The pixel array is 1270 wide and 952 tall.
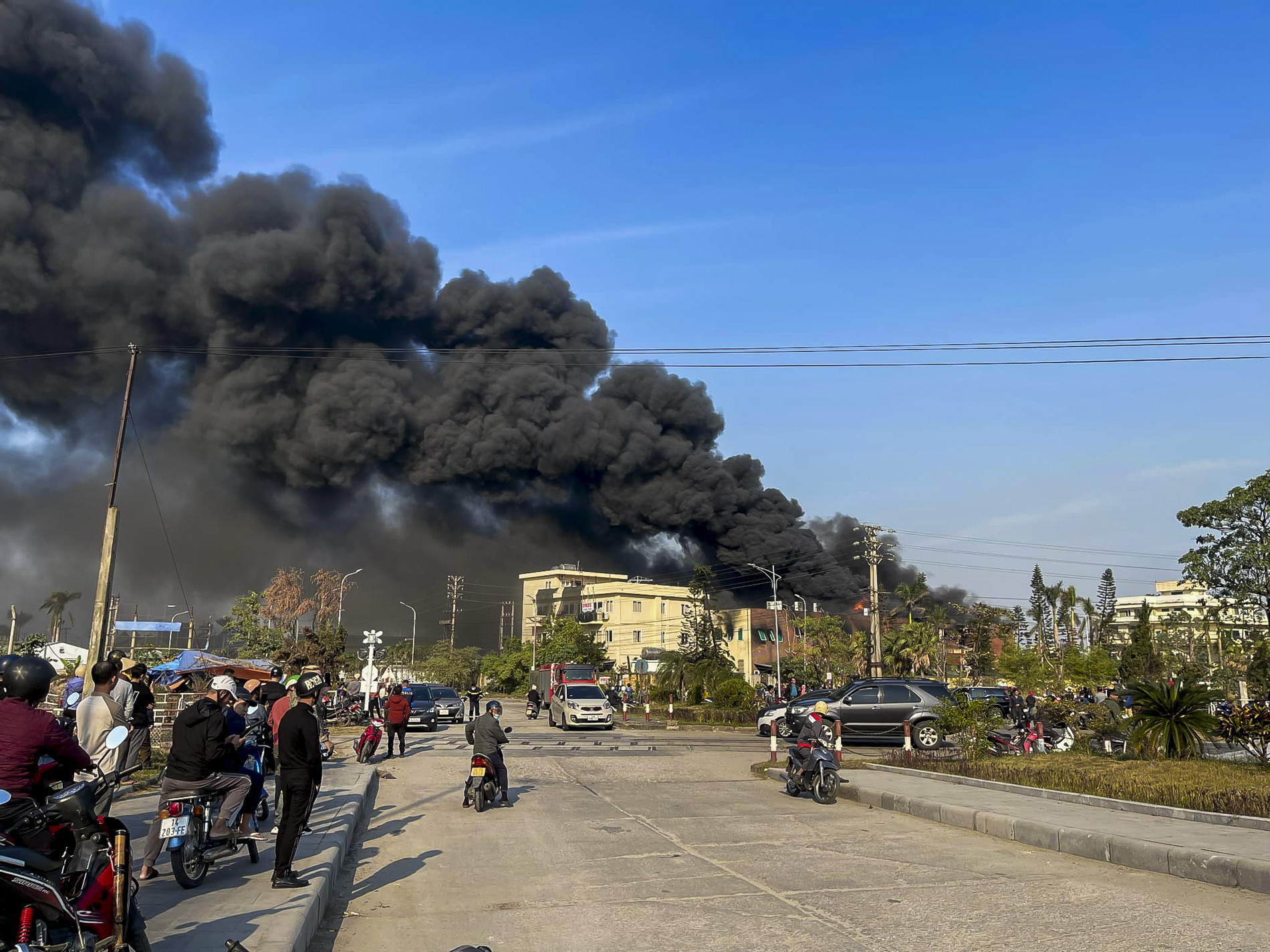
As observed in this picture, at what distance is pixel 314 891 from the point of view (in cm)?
667

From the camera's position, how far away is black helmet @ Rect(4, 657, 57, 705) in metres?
4.66

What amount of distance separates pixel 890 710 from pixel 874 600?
64.0 feet

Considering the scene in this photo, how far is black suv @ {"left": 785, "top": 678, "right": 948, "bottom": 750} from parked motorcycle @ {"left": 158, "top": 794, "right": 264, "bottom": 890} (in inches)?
583

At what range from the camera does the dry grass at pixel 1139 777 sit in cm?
1010

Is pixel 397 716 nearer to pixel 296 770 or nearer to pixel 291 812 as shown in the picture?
pixel 296 770

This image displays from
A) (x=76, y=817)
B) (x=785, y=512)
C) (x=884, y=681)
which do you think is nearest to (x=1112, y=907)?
(x=76, y=817)

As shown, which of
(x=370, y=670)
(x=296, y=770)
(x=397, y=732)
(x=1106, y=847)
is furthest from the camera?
(x=370, y=670)

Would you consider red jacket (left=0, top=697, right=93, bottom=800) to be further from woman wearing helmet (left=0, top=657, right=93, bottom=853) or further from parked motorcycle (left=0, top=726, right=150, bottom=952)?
parked motorcycle (left=0, top=726, right=150, bottom=952)

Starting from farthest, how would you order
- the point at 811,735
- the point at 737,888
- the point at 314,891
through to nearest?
the point at 811,735, the point at 737,888, the point at 314,891

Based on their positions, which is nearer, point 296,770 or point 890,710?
point 296,770

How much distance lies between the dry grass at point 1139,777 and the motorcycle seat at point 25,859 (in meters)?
10.3

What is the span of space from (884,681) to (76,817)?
19229mm

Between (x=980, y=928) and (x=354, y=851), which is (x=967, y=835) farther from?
(x=354, y=851)

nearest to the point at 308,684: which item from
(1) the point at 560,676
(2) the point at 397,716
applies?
(2) the point at 397,716
